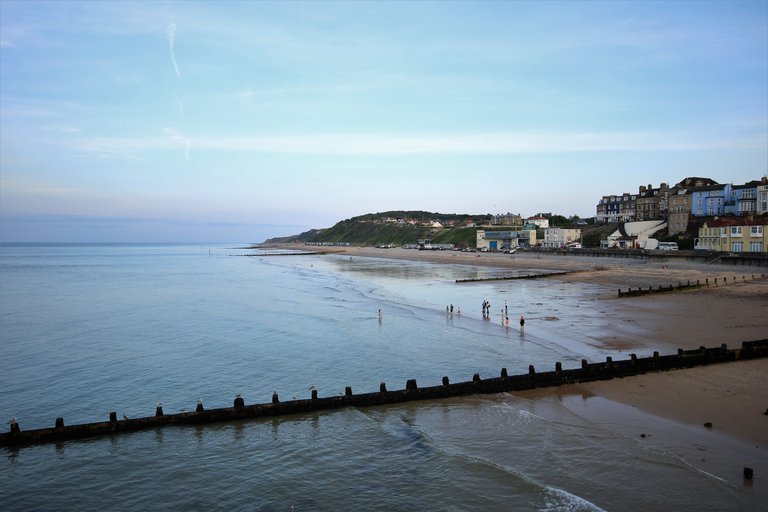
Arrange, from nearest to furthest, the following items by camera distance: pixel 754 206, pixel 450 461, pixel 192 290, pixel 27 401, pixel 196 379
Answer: pixel 450 461, pixel 27 401, pixel 196 379, pixel 192 290, pixel 754 206

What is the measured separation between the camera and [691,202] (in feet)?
365

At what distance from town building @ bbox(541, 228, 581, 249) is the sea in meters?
103

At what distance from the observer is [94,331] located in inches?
1593

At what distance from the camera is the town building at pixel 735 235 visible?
8025 centimetres

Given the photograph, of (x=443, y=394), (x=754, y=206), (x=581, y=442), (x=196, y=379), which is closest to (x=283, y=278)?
(x=196, y=379)

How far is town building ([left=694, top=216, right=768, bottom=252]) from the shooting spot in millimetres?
80250

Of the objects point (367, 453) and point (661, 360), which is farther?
point (661, 360)

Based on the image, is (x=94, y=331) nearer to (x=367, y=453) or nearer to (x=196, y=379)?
(x=196, y=379)

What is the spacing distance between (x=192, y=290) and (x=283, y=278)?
19.0 meters

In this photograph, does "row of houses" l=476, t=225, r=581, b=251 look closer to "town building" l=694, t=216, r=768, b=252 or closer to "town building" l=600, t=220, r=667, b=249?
"town building" l=600, t=220, r=667, b=249

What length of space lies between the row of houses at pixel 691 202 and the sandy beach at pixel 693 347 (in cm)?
4831

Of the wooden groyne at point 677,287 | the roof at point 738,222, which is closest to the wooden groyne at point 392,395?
the wooden groyne at point 677,287

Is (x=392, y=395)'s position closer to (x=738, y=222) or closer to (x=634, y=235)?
(x=738, y=222)

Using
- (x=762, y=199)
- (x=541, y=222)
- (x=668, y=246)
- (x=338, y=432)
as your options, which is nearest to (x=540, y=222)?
(x=541, y=222)
